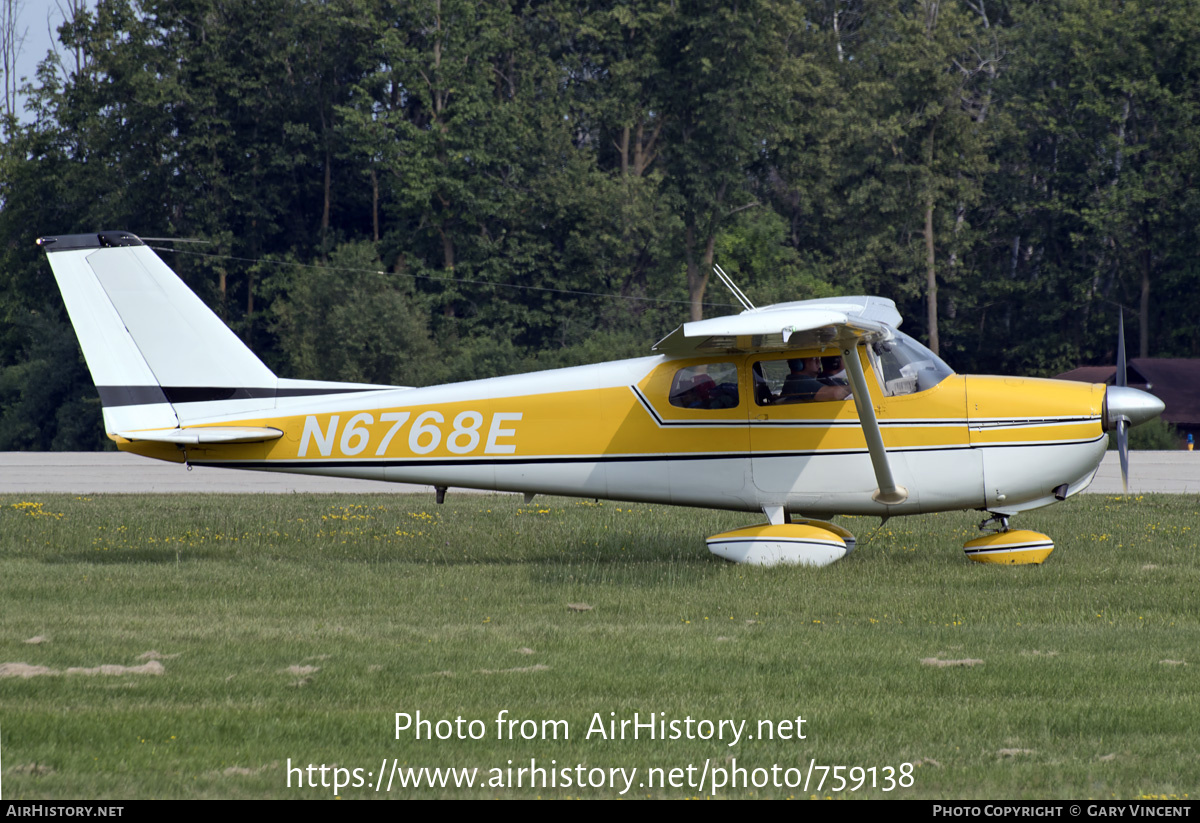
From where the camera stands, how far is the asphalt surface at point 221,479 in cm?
2116

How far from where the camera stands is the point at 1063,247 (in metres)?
45.8

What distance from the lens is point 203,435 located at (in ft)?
38.6

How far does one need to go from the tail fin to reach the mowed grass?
1.67 m

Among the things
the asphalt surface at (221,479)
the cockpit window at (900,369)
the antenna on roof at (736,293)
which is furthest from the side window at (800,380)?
the asphalt surface at (221,479)

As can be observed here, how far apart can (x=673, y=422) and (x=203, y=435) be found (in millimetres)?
4616

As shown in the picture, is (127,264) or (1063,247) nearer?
(127,264)

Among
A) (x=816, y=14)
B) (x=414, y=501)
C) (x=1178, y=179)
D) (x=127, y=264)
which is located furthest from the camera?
(x=816, y=14)

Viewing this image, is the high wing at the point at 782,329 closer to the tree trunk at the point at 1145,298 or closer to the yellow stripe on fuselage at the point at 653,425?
the yellow stripe on fuselage at the point at 653,425

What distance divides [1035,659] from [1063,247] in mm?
41692

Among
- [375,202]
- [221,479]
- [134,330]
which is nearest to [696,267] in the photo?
[375,202]

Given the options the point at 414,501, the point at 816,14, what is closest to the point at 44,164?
the point at 816,14

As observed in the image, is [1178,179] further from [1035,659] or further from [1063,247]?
[1035,659]

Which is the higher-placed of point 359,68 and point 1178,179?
point 359,68

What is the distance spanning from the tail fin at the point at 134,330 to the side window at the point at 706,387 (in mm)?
4280
